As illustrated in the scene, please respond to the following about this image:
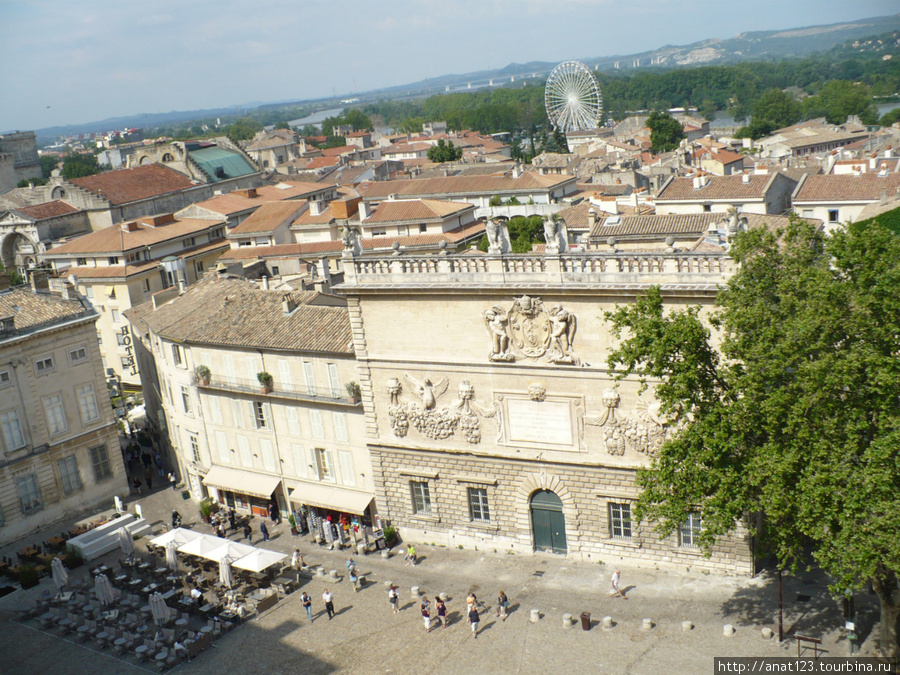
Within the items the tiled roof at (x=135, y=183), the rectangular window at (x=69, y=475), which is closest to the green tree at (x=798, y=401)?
the rectangular window at (x=69, y=475)

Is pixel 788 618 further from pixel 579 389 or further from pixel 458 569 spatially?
pixel 458 569

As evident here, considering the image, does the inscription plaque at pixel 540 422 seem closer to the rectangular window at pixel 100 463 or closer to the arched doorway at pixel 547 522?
the arched doorway at pixel 547 522

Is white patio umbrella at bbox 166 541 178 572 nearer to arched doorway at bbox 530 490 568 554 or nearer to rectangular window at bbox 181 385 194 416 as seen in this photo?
rectangular window at bbox 181 385 194 416

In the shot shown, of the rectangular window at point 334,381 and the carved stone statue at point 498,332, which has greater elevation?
the carved stone statue at point 498,332

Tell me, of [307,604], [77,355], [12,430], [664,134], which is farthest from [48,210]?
[664,134]

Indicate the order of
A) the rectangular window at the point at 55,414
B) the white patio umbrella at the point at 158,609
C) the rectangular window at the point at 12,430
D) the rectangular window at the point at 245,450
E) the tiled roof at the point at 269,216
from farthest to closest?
1. the tiled roof at the point at 269,216
2. the rectangular window at the point at 55,414
3. the rectangular window at the point at 245,450
4. the rectangular window at the point at 12,430
5. the white patio umbrella at the point at 158,609

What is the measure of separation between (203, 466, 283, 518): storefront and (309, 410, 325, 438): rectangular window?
3311 mm

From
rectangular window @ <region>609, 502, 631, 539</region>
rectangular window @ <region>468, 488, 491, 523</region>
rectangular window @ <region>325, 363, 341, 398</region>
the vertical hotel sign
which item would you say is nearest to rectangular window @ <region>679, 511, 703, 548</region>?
rectangular window @ <region>609, 502, 631, 539</region>

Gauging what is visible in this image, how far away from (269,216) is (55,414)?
3739 cm

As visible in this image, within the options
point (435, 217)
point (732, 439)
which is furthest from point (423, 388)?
point (435, 217)

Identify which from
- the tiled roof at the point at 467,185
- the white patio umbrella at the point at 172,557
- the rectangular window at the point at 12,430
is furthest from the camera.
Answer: the tiled roof at the point at 467,185

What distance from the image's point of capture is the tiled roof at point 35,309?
38.3 metres

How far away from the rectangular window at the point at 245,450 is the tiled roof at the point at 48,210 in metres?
54.2

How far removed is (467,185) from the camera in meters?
89.5
